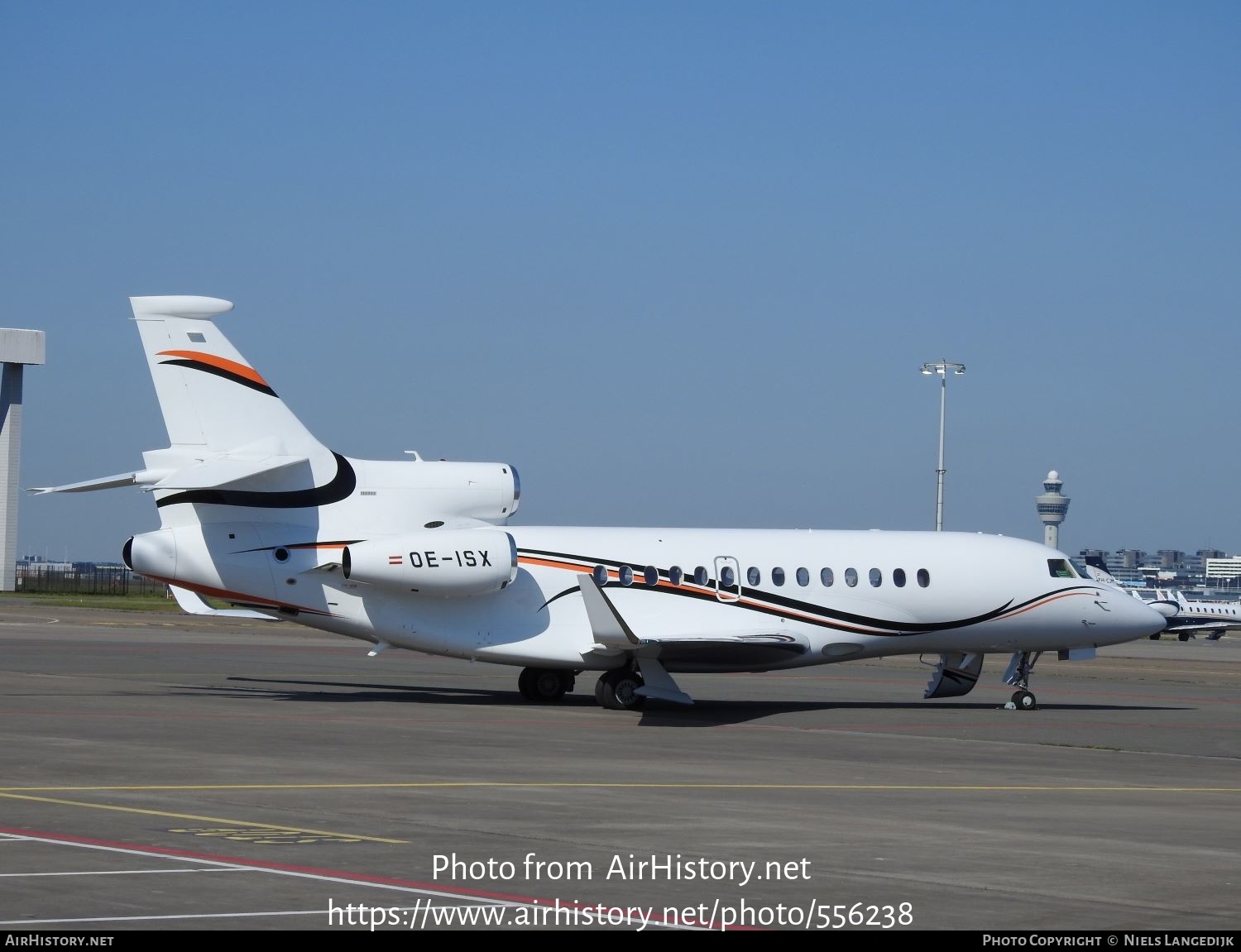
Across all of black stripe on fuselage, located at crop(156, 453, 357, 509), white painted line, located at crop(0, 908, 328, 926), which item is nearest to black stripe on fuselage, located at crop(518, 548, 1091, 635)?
black stripe on fuselage, located at crop(156, 453, 357, 509)

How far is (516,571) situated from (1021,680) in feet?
34.8

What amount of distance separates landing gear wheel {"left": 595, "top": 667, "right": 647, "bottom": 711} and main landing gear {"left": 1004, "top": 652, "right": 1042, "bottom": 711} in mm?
7793

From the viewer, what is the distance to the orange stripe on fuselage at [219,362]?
88.0ft

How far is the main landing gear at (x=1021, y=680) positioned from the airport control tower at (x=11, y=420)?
262 ft

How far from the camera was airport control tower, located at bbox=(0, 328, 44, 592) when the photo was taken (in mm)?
99375

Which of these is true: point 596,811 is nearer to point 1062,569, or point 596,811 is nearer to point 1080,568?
point 1062,569

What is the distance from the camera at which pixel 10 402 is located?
328ft

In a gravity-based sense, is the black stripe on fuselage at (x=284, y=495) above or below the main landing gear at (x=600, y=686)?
above

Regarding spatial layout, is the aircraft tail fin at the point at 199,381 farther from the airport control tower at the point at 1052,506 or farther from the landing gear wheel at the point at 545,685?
the airport control tower at the point at 1052,506

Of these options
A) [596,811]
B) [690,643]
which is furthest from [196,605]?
[596,811]

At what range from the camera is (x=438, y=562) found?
2742 cm

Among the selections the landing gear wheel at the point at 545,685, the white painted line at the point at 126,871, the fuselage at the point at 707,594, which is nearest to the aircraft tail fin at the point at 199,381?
the fuselage at the point at 707,594

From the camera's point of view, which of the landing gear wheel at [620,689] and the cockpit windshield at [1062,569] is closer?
the landing gear wheel at [620,689]
